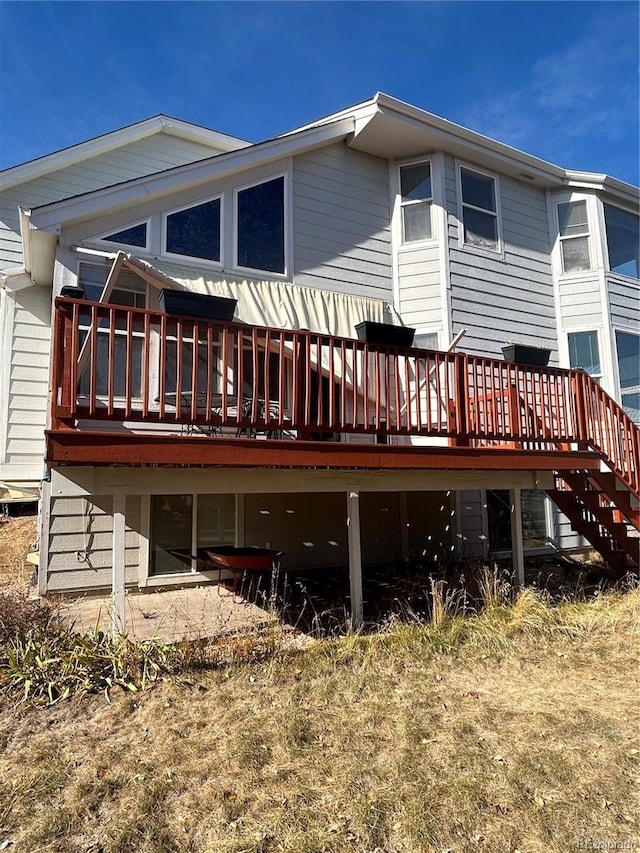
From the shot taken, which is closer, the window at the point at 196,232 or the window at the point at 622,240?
the window at the point at 196,232

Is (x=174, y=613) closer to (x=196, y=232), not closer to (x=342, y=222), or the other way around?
(x=196, y=232)

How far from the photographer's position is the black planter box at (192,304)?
Answer: 16.1 feet

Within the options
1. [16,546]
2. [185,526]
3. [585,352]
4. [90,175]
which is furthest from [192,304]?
[585,352]

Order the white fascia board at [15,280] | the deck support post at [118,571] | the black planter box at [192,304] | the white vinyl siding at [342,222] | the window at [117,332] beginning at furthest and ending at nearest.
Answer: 1. the white vinyl siding at [342,222]
2. the white fascia board at [15,280]
3. the window at [117,332]
4. the black planter box at [192,304]
5. the deck support post at [118,571]

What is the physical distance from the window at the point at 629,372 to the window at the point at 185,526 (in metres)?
7.78

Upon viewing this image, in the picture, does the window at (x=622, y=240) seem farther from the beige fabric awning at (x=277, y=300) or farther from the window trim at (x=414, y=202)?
the beige fabric awning at (x=277, y=300)

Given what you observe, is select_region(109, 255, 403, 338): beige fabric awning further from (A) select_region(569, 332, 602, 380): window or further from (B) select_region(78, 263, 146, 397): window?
(A) select_region(569, 332, 602, 380): window

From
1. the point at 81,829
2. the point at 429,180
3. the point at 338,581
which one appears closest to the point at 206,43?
the point at 429,180


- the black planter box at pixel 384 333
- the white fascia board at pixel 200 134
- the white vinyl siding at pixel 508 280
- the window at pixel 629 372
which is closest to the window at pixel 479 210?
Answer: the white vinyl siding at pixel 508 280

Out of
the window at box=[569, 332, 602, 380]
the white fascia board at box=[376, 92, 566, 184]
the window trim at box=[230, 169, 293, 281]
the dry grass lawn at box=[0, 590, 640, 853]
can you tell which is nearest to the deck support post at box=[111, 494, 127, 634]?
the dry grass lawn at box=[0, 590, 640, 853]

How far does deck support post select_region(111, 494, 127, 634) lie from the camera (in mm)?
4559

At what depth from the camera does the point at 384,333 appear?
6.27 m

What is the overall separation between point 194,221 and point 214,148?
5.50 m

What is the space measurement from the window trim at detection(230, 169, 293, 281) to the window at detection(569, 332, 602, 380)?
5885 millimetres
